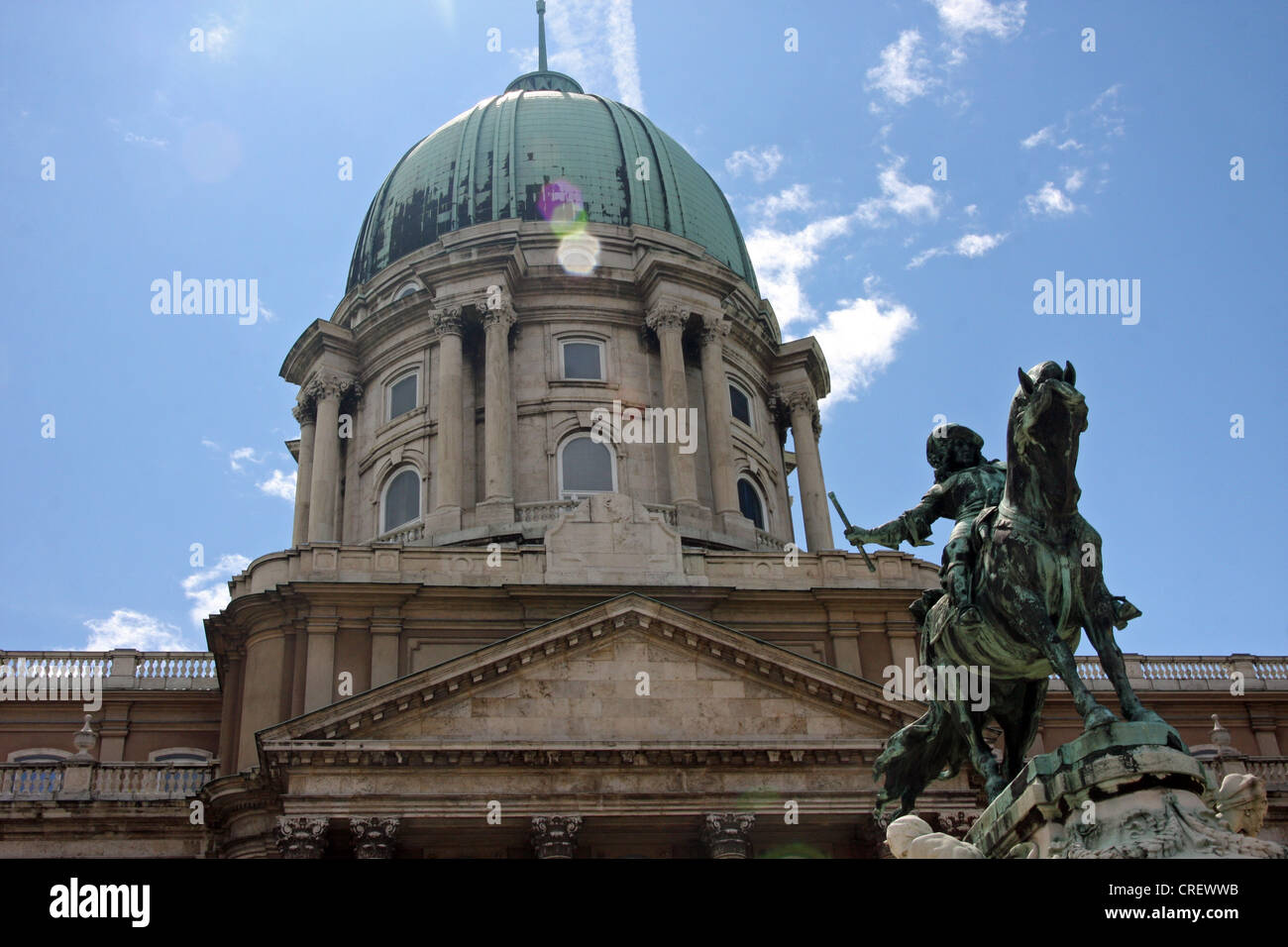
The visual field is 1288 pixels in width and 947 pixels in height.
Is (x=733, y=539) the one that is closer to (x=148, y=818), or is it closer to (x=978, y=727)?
(x=148, y=818)

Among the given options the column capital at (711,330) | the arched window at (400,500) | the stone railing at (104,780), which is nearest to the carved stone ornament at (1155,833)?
the stone railing at (104,780)

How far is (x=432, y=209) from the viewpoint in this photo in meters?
54.8

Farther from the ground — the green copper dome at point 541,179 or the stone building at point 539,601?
the green copper dome at point 541,179

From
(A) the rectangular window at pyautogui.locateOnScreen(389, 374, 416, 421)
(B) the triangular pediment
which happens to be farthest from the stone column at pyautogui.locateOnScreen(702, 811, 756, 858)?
(A) the rectangular window at pyautogui.locateOnScreen(389, 374, 416, 421)

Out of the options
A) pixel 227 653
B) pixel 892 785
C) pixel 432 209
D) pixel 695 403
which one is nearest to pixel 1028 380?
pixel 892 785

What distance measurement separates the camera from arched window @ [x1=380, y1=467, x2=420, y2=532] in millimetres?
48156

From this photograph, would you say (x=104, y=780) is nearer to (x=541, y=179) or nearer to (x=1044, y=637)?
(x=541, y=179)

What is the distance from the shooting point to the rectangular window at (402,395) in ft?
166

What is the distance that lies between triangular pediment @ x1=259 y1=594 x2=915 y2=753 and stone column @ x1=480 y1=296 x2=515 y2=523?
13.2 m

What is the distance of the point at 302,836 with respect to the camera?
92.4 ft

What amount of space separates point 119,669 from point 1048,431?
36.6 metres

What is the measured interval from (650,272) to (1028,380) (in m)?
41.4

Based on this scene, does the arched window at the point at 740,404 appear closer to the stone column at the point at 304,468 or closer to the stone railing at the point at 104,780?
the stone column at the point at 304,468

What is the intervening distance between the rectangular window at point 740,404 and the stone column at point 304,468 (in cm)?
1568
